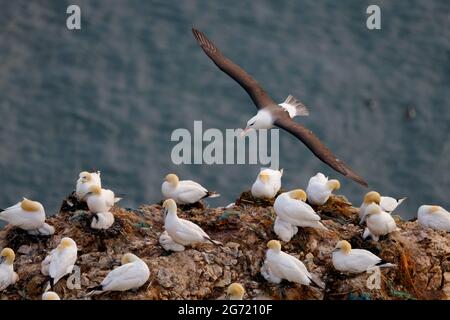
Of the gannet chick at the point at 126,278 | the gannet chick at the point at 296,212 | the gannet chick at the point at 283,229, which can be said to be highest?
the gannet chick at the point at 296,212

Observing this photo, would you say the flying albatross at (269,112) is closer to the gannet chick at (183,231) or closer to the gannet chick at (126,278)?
the gannet chick at (183,231)

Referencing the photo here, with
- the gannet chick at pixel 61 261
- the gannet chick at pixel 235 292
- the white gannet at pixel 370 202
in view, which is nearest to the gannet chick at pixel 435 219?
the white gannet at pixel 370 202

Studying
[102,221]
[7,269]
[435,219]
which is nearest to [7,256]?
[7,269]

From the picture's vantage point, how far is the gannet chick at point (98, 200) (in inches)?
879

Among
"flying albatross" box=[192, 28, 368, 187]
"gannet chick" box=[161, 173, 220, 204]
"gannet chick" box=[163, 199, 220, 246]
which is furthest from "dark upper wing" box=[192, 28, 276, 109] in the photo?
"gannet chick" box=[163, 199, 220, 246]

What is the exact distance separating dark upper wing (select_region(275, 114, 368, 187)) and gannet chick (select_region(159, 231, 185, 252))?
A: 4.13 meters

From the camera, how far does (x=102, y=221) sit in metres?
22.3

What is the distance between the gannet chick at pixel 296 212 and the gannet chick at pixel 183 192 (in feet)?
6.30

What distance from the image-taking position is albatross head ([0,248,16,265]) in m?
21.2

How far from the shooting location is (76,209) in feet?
76.1

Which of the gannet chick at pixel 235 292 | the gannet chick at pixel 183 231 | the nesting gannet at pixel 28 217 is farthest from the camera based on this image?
the nesting gannet at pixel 28 217

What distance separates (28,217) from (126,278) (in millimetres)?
2585
